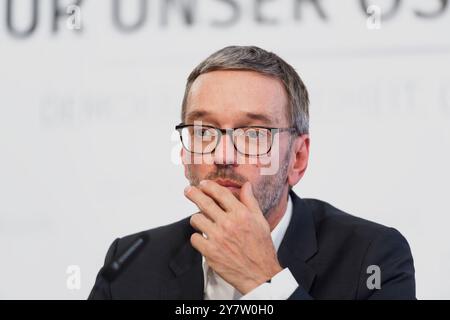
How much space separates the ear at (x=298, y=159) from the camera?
6.21 feet

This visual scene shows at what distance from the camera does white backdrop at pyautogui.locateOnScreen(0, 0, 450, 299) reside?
6.71 ft

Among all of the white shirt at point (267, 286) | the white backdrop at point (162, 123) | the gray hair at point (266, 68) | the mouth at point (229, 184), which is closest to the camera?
the white shirt at point (267, 286)

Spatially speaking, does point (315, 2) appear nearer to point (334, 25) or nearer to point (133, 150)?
point (334, 25)

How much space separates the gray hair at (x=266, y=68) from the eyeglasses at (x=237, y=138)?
9 cm

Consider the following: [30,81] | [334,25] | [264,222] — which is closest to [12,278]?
[30,81]

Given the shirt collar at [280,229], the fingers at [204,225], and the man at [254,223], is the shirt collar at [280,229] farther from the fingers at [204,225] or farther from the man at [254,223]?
the fingers at [204,225]

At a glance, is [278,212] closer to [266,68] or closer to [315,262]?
[315,262]

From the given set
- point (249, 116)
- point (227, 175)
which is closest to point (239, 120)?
point (249, 116)

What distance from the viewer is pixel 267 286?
1.60 m

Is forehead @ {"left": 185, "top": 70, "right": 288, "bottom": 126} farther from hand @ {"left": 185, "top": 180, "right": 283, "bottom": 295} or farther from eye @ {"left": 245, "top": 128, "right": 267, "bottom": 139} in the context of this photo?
hand @ {"left": 185, "top": 180, "right": 283, "bottom": 295}

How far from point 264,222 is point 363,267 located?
0.97 feet

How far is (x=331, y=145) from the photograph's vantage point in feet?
6.86

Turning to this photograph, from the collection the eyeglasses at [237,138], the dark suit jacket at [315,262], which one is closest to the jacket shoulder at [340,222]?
the dark suit jacket at [315,262]

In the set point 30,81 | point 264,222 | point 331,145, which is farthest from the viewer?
point 30,81
